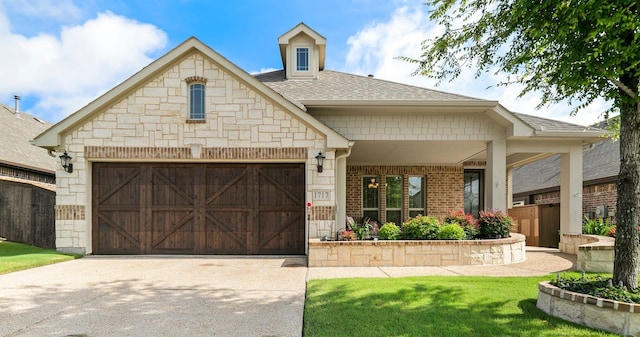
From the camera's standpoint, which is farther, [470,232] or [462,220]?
[462,220]

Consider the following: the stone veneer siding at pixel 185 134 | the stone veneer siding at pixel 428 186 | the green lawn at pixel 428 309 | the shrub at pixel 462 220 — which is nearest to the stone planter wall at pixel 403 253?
the shrub at pixel 462 220

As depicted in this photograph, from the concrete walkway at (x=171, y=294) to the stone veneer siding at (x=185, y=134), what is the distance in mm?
1635

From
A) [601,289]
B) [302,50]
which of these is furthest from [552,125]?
[302,50]

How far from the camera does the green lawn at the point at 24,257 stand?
755 cm

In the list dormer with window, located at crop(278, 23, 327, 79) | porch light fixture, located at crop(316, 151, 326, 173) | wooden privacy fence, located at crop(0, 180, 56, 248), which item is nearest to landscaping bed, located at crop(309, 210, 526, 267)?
porch light fixture, located at crop(316, 151, 326, 173)

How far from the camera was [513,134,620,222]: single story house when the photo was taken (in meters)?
12.9

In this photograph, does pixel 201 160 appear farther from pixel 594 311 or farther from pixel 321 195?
pixel 594 311

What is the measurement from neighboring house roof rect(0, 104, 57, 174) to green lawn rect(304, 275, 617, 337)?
49.3 ft

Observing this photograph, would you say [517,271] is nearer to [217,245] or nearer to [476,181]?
[217,245]

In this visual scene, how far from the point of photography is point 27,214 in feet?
35.4

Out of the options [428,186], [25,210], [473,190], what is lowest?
[25,210]

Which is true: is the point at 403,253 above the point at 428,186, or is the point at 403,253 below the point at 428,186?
below

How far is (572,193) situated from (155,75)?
12412 mm

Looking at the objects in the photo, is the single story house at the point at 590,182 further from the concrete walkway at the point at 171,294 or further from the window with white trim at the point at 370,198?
the window with white trim at the point at 370,198
